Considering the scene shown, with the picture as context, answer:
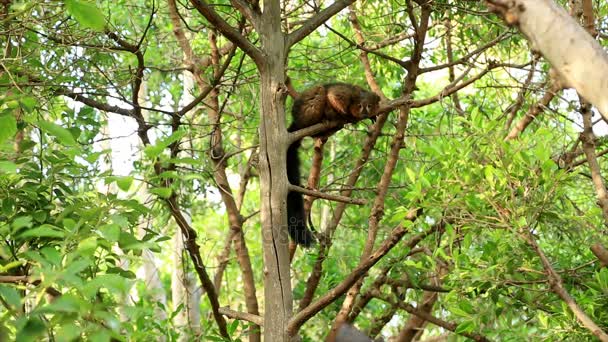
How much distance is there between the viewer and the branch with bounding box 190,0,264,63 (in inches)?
111

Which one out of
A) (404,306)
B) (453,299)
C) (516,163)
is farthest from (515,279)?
(404,306)

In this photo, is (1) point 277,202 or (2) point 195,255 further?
(2) point 195,255

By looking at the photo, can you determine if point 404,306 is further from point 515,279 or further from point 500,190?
point 500,190

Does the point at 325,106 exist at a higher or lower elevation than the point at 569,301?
higher

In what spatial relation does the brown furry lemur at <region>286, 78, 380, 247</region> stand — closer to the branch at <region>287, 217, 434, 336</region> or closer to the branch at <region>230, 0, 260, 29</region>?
the branch at <region>230, 0, 260, 29</region>

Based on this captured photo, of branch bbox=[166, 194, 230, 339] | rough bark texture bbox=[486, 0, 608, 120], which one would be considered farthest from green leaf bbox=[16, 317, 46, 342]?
branch bbox=[166, 194, 230, 339]

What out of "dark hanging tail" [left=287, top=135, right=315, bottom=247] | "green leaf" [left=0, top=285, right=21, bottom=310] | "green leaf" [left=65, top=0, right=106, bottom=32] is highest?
"dark hanging tail" [left=287, top=135, right=315, bottom=247]

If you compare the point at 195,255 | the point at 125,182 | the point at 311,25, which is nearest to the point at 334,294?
the point at 125,182

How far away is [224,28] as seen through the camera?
2.89m

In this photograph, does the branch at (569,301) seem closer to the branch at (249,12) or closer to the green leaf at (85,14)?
the branch at (249,12)

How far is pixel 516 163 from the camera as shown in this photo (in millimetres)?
2855

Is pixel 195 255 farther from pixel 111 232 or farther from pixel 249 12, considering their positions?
pixel 111 232

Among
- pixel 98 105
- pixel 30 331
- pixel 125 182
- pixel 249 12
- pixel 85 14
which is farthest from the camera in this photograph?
pixel 98 105

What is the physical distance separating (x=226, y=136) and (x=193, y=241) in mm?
1901
